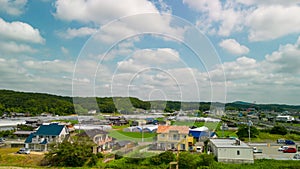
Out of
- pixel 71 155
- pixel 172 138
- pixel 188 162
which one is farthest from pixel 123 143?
pixel 188 162

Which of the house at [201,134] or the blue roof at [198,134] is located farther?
the blue roof at [198,134]

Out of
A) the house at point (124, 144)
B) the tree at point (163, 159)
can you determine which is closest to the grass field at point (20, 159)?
the house at point (124, 144)

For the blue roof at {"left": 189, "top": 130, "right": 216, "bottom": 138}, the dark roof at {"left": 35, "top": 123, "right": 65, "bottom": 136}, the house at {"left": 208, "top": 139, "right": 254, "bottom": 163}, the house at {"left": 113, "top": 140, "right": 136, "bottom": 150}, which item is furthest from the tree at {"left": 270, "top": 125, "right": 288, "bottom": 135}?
the dark roof at {"left": 35, "top": 123, "right": 65, "bottom": 136}

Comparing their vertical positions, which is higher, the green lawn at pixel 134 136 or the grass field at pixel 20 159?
the green lawn at pixel 134 136

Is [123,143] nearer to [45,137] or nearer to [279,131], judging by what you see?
[45,137]

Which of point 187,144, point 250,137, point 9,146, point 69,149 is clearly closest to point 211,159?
point 187,144

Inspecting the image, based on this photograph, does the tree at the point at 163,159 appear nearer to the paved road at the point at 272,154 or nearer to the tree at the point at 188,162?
the tree at the point at 188,162
